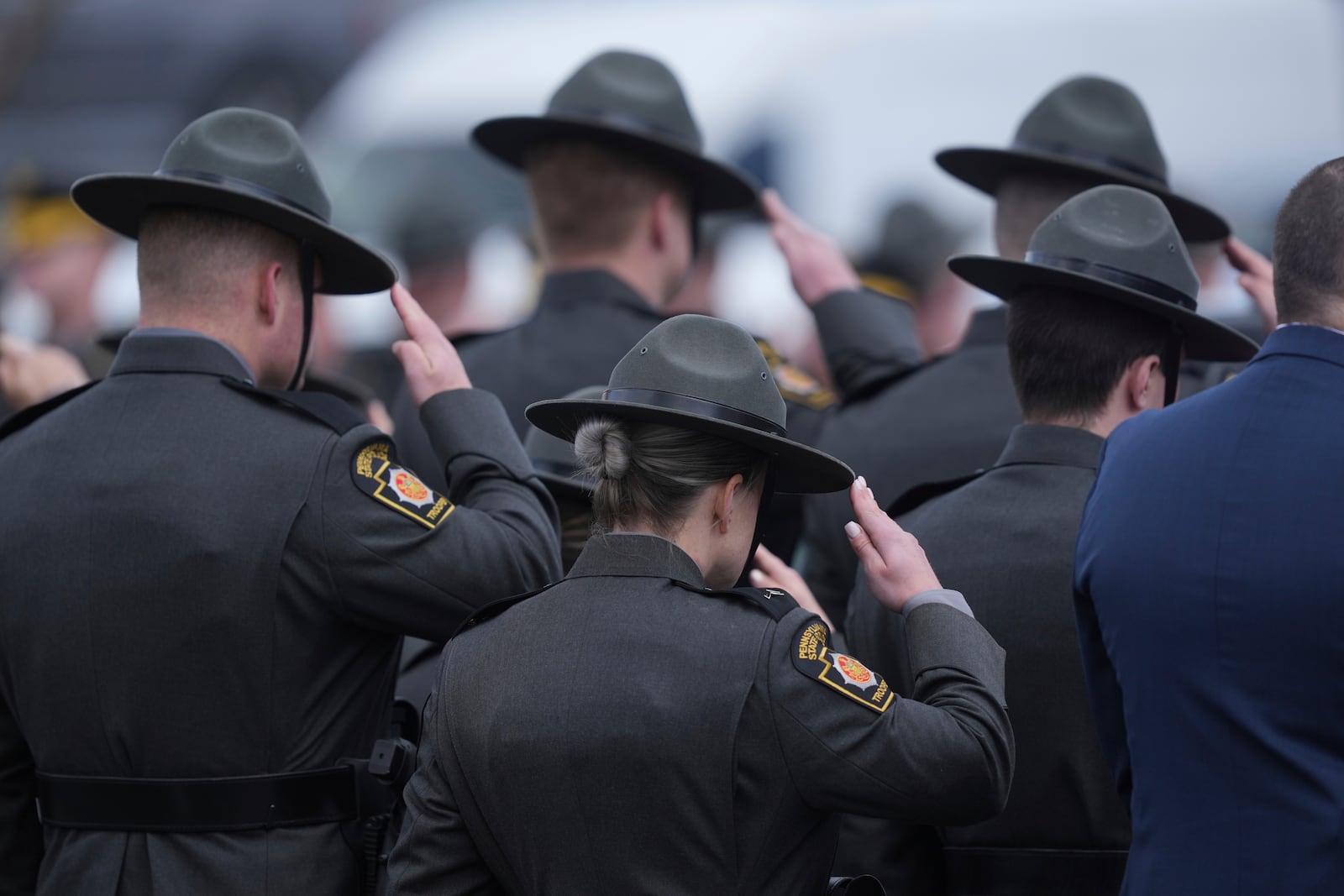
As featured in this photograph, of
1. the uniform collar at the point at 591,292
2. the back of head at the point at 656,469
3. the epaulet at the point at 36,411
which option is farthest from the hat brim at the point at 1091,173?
the epaulet at the point at 36,411

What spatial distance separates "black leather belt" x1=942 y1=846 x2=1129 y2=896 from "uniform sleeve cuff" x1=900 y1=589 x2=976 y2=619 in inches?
20.1

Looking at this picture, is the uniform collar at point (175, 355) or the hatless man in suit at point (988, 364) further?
the hatless man in suit at point (988, 364)

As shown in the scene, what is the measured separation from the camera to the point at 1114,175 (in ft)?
12.2

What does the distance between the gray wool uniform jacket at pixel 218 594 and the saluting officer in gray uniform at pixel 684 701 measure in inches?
12.3

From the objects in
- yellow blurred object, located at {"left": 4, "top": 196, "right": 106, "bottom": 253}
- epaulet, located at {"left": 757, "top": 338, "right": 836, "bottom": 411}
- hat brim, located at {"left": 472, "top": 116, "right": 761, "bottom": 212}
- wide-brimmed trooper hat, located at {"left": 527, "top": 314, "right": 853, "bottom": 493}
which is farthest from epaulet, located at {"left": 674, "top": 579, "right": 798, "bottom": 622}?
yellow blurred object, located at {"left": 4, "top": 196, "right": 106, "bottom": 253}

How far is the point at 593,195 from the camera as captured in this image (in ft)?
13.4

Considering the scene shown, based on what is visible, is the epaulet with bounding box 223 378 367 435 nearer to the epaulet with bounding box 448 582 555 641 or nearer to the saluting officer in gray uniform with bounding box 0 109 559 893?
the saluting officer in gray uniform with bounding box 0 109 559 893

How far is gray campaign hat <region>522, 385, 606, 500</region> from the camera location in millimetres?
3400

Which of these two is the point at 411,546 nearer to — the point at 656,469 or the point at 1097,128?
the point at 656,469

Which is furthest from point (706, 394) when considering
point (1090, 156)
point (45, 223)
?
point (45, 223)

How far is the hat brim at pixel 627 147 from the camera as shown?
403cm

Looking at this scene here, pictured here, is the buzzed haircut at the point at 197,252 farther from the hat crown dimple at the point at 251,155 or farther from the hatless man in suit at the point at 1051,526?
the hatless man in suit at the point at 1051,526

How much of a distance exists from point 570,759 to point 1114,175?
6.43 feet

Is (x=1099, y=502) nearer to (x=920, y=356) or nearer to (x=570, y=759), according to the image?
(x=570, y=759)
